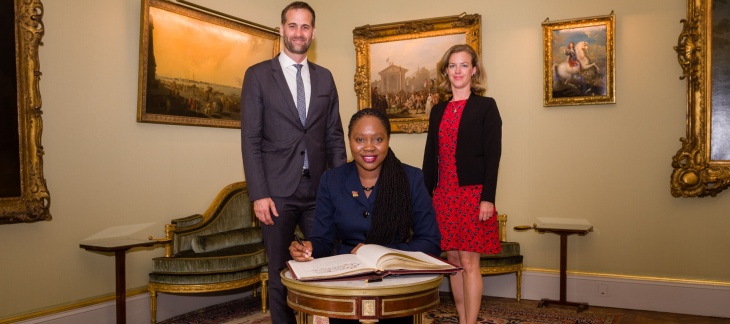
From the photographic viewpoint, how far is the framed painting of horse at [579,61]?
18.7 ft

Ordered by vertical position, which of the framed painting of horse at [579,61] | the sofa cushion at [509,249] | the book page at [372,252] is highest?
the framed painting of horse at [579,61]

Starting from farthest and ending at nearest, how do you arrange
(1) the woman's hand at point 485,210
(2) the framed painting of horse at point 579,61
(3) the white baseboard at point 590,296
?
(2) the framed painting of horse at point 579,61
(3) the white baseboard at point 590,296
(1) the woman's hand at point 485,210

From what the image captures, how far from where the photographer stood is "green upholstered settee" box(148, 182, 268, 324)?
4895 mm

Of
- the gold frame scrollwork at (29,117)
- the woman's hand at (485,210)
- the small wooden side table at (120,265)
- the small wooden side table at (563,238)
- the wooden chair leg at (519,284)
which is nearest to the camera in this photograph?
the woman's hand at (485,210)

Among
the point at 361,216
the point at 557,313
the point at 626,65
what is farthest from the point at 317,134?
the point at 626,65

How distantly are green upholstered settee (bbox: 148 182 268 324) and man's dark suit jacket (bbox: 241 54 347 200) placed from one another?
1.96 meters

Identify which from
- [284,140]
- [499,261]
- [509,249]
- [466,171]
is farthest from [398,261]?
[509,249]

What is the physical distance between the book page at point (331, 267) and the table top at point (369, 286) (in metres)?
0.03

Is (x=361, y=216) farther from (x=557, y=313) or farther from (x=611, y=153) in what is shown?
(x=611, y=153)

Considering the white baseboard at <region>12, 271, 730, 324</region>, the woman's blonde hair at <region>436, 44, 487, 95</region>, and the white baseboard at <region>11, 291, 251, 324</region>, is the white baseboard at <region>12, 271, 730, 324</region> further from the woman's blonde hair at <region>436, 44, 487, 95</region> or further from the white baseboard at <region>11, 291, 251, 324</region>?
the woman's blonde hair at <region>436, 44, 487, 95</region>

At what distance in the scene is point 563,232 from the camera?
17.9 feet

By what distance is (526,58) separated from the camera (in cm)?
607

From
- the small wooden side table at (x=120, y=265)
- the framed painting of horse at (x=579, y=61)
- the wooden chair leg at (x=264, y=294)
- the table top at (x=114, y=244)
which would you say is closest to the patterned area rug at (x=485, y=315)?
the wooden chair leg at (x=264, y=294)

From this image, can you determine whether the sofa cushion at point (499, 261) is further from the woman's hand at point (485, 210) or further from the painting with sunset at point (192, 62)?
the painting with sunset at point (192, 62)
